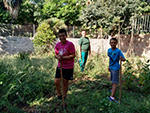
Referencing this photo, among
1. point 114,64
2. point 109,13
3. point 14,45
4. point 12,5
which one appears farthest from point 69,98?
point 12,5

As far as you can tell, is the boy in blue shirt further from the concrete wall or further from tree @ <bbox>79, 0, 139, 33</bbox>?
the concrete wall

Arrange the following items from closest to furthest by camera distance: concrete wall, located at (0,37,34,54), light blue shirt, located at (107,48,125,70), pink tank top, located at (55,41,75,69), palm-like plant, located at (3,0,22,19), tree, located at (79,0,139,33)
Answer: pink tank top, located at (55,41,75,69) → light blue shirt, located at (107,48,125,70) → tree, located at (79,0,139,33) → concrete wall, located at (0,37,34,54) → palm-like plant, located at (3,0,22,19)

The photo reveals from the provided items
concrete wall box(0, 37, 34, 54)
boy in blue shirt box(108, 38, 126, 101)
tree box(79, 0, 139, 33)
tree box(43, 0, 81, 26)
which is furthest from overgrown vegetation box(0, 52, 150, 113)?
tree box(43, 0, 81, 26)

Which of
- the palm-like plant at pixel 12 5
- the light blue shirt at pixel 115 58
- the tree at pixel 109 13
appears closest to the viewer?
the light blue shirt at pixel 115 58

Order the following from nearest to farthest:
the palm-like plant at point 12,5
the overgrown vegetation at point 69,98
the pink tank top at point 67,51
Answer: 1. the overgrown vegetation at point 69,98
2. the pink tank top at point 67,51
3. the palm-like plant at point 12,5

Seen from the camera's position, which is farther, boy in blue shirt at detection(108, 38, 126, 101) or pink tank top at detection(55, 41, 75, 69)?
boy in blue shirt at detection(108, 38, 126, 101)

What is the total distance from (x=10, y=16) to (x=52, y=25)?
3.28 metres

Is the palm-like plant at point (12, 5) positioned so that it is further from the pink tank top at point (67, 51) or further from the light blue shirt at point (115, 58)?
the light blue shirt at point (115, 58)

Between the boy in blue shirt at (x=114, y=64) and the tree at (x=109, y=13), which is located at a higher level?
the tree at (x=109, y=13)

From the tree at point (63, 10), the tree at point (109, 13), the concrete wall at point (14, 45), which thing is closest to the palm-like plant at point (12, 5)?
the concrete wall at point (14, 45)

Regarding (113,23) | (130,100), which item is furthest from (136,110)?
(113,23)

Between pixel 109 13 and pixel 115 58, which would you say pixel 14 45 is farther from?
pixel 115 58

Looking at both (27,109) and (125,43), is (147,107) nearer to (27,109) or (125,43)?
(27,109)

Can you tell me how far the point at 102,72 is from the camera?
516cm
